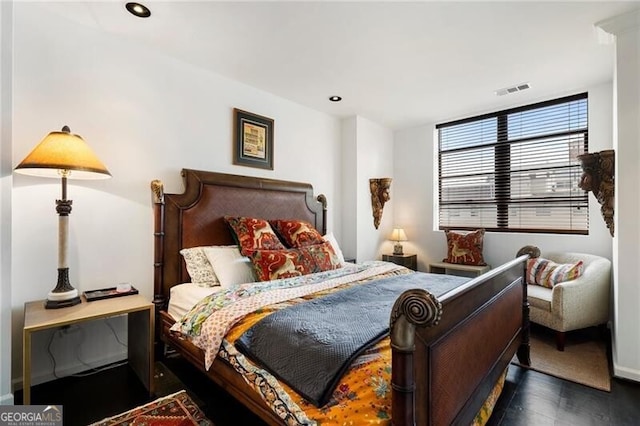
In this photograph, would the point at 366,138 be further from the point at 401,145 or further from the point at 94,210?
the point at 94,210

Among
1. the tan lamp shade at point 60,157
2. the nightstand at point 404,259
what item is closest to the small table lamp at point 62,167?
the tan lamp shade at point 60,157

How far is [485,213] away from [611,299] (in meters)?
1.53

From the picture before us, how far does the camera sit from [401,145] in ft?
15.6

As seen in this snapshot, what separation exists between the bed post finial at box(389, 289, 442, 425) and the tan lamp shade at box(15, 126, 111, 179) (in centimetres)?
196

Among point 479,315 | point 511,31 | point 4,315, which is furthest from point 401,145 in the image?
point 4,315

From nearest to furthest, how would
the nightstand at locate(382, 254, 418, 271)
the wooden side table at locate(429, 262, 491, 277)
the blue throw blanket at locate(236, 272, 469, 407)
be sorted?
the blue throw blanket at locate(236, 272, 469, 407), the wooden side table at locate(429, 262, 491, 277), the nightstand at locate(382, 254, 418, 271)

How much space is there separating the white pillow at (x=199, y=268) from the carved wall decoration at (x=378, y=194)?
255cm

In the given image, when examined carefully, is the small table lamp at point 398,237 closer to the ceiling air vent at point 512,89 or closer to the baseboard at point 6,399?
the ceiling air vent at point 512,89

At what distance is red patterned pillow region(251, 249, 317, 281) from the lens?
7.72 ft

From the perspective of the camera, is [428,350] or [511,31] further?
[511,31]

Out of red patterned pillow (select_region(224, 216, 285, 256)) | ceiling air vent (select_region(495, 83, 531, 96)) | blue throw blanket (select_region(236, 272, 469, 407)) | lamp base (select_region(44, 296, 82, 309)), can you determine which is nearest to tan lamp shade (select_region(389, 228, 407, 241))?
ceiling air vent (select_region(495, 83, 531, 96))

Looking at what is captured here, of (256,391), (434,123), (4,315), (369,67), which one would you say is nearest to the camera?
(256,391)

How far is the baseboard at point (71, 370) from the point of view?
1989 mm

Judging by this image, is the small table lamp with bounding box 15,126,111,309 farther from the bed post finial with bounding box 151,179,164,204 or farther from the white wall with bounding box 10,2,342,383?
the bed post finial with bounding box 151,179,164,204
